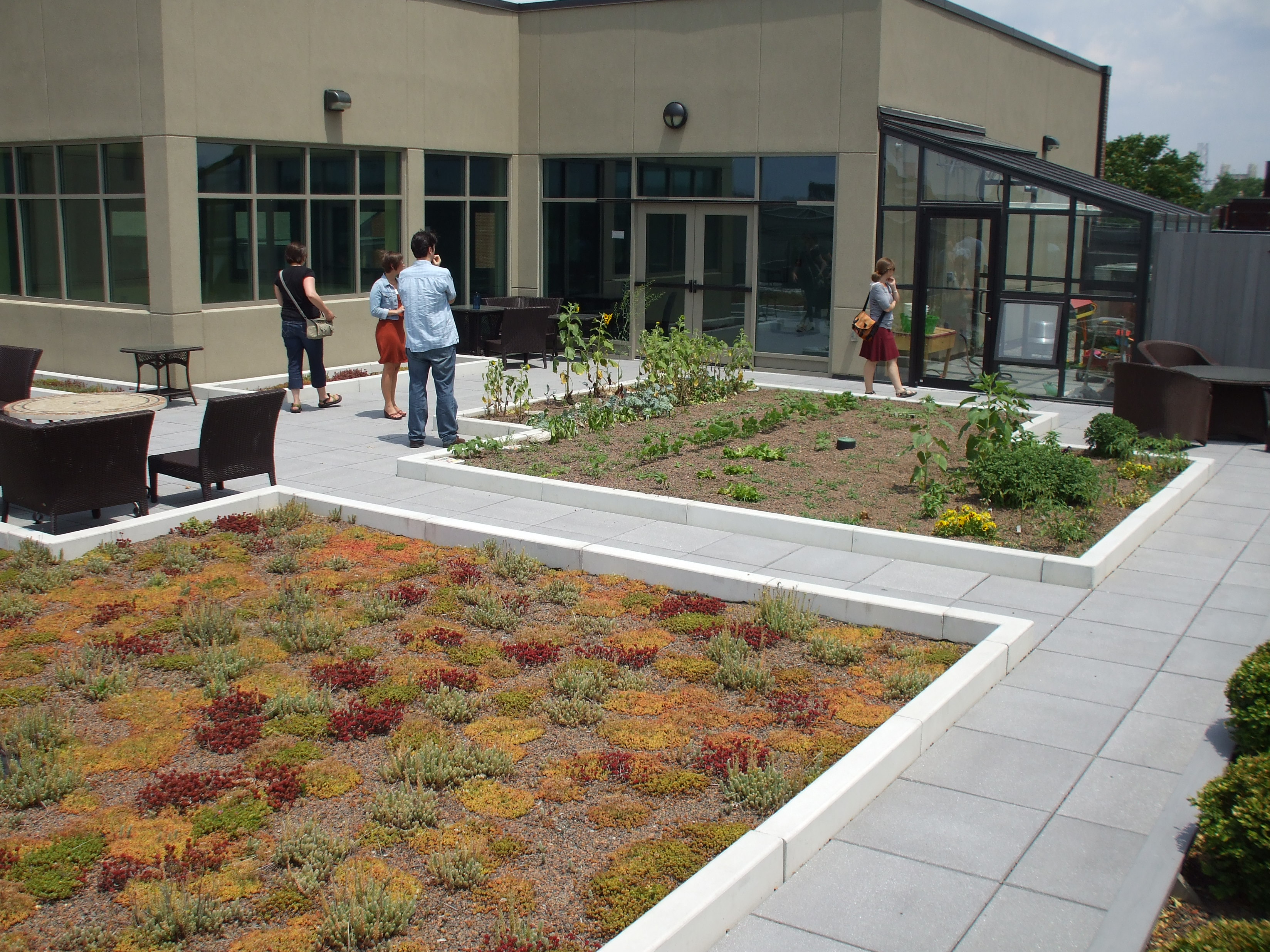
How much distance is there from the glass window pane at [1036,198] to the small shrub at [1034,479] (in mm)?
7051

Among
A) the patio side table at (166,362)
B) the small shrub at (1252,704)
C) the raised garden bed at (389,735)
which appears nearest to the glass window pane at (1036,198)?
the raised garden bed at (389,735)

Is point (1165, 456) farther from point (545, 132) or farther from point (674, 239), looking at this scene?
point (545, 132)

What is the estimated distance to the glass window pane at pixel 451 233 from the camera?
1861 centimetres

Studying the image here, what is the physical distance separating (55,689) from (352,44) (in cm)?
1292

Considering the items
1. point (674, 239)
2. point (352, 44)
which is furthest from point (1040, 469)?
point (352, 44)

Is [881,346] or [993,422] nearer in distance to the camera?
[993,422]

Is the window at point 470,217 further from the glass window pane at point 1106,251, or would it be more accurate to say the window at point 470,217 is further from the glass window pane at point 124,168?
the glass window pane at point 1106,251

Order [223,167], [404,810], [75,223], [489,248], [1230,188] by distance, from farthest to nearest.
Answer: [1230,188] → [489,248] → [75,223] → [223,167] → [404,810]

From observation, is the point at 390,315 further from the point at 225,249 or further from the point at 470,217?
the point at 470,217

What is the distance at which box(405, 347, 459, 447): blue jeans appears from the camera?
38.9 ft

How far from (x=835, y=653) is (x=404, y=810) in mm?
2670

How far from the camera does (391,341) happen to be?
42.3ft

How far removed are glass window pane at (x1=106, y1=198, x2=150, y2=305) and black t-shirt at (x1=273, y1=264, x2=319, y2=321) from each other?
295 centimetres

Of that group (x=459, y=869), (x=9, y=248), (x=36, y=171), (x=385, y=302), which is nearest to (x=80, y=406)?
(x=385, y=302)
